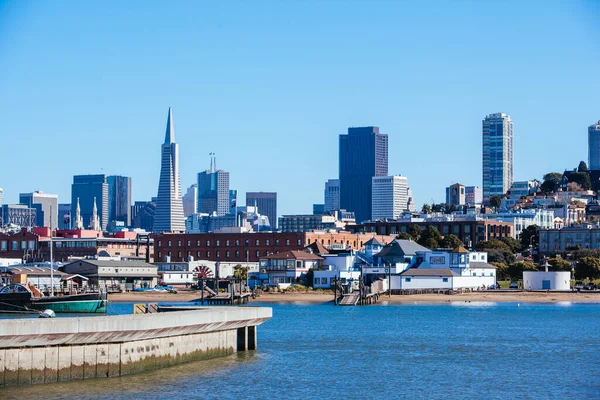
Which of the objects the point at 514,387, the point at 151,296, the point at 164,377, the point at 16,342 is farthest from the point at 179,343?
the point at 151,296

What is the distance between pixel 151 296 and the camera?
477 feet

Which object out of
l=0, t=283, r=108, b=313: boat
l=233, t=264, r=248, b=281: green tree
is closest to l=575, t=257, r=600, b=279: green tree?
l=233, t=264, r=248, b=281: green tree

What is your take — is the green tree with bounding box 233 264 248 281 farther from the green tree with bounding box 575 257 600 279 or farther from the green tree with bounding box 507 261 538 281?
the green tree with bounding box 575 257 600 279

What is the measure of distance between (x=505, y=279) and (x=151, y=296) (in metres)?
61.3

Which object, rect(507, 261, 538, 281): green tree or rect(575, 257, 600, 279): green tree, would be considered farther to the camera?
rect(575, 257, 600, 279): green tree

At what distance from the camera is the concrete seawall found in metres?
45.8

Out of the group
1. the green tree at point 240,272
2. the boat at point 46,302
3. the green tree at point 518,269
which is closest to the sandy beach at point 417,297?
the green tree at point 240,272

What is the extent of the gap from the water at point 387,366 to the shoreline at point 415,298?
3925cm

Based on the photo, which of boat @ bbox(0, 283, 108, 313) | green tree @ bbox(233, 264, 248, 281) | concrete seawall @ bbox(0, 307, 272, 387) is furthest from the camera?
green tree @ bbox(233, 264, 248, 281)

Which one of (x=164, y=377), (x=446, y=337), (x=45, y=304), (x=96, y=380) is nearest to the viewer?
(x=96, y=380)

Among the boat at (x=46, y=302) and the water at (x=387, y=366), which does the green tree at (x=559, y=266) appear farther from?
the boat at (x=46, y=302)

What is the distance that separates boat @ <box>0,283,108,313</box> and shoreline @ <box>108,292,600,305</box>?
2623 centimetres

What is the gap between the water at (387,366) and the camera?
1997 inches

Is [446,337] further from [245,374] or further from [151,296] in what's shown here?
[151,296]
